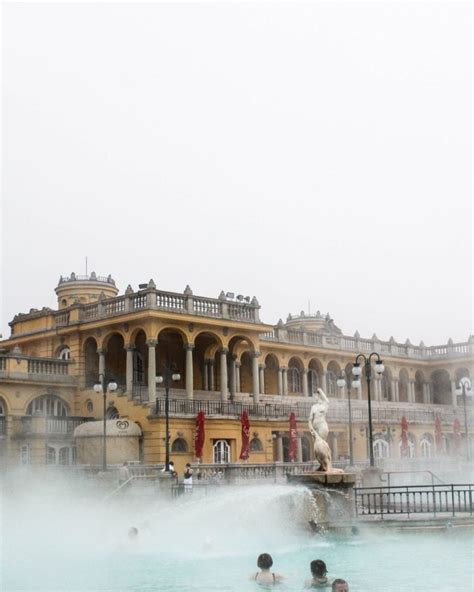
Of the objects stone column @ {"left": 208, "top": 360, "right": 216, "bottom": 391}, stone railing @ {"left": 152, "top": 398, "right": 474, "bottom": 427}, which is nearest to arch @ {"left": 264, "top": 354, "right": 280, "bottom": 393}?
stone railing @ {"left": 152, "top": 398, "right": 474, "bottom": 427}

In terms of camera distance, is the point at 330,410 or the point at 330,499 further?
the point at 330,410

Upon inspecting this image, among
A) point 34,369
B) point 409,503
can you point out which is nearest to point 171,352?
point 34,369

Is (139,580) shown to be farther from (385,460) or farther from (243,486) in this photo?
(385,460)

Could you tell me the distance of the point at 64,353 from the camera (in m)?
44.8

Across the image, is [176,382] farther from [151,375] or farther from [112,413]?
[151,375]

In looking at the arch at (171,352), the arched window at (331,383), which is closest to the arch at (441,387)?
the arched window at (331,383)

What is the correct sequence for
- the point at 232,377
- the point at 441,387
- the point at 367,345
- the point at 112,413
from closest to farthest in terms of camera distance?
the point at 112,413 < the point at 232,377 < the point at 367,345 < the point at 441,387

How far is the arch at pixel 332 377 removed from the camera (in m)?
59.2

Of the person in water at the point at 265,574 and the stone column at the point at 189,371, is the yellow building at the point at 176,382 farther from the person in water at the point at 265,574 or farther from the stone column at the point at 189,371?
the person in water at the point at 265,574

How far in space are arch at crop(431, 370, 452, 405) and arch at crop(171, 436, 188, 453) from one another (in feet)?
109

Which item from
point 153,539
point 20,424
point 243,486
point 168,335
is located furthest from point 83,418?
point 153,539

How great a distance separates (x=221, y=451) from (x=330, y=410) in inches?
453

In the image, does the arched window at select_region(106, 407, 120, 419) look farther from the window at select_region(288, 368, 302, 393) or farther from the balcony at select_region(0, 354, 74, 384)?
the window at select_region(288, 368, 302, 393)

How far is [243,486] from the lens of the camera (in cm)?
3069
